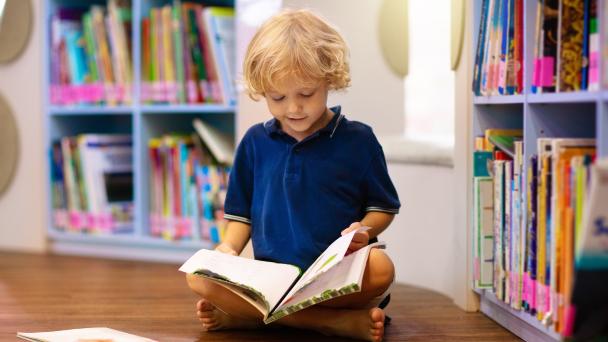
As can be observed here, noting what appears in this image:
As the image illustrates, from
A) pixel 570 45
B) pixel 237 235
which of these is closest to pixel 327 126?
pixel 237 235

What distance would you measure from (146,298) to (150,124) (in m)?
0.84

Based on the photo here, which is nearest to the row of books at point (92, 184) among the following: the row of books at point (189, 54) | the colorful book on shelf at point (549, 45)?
the row of books at point (189, 54)

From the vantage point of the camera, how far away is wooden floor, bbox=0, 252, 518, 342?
65.2 inches

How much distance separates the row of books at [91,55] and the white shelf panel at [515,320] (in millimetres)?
1407

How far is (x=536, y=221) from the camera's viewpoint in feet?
4.79

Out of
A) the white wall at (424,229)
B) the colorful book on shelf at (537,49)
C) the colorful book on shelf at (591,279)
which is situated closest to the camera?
the colorful book on shelf at (591,279)

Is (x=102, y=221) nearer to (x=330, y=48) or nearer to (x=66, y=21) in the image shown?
(x=66, y=21)

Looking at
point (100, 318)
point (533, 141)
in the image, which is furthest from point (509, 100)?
point (100, 318)

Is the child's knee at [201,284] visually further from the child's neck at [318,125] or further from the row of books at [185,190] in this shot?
the row of books at [185,190]

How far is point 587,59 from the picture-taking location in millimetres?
1326

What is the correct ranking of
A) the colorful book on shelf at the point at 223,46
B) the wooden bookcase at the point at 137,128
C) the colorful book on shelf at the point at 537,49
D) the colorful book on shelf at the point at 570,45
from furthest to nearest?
the wooden bookcase at the point at 137,128
the colorful book on shelf at the point at 223,46
the colorful book on shelf at the point at 537,49
the colorful book on shelf at the point at 570,45

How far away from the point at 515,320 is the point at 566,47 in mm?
545

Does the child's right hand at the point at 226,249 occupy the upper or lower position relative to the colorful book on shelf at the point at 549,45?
lower

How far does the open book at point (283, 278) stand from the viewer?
4.69 feet
